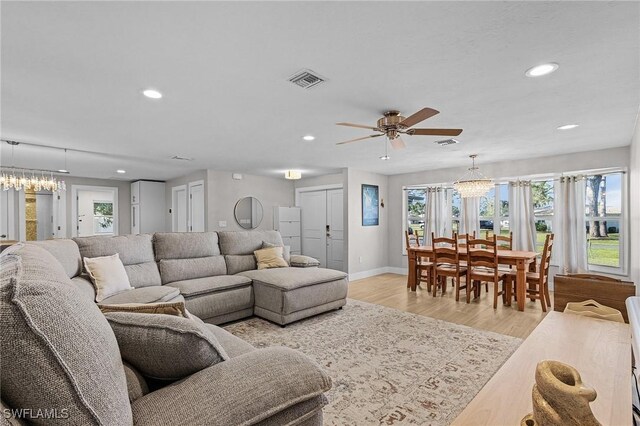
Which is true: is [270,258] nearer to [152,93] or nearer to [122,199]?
[152,93]

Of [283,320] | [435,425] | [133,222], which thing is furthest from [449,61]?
[133,222]

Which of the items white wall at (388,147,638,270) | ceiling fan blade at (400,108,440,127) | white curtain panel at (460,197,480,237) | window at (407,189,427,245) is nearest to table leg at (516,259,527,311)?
white curtain panel at (460,197,480,237)

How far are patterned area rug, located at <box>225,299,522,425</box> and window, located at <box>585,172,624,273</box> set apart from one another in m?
2.96

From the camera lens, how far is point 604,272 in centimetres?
464

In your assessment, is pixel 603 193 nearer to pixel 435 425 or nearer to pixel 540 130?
pixel 540 130

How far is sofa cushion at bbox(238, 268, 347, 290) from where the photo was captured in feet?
11.5

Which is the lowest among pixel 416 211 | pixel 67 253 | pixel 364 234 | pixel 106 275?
pixel 106 275

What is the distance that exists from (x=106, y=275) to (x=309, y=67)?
2.58 meters

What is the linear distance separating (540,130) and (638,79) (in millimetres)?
Answer: 1297

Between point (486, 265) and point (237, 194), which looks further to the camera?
point (237, 194)

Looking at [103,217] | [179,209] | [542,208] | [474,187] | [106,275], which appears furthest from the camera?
[103,217]

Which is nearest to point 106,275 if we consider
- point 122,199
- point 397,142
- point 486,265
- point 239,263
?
point 239,263

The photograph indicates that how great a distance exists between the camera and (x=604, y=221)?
15.3 ft

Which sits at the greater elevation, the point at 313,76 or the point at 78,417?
the point at 313,76
